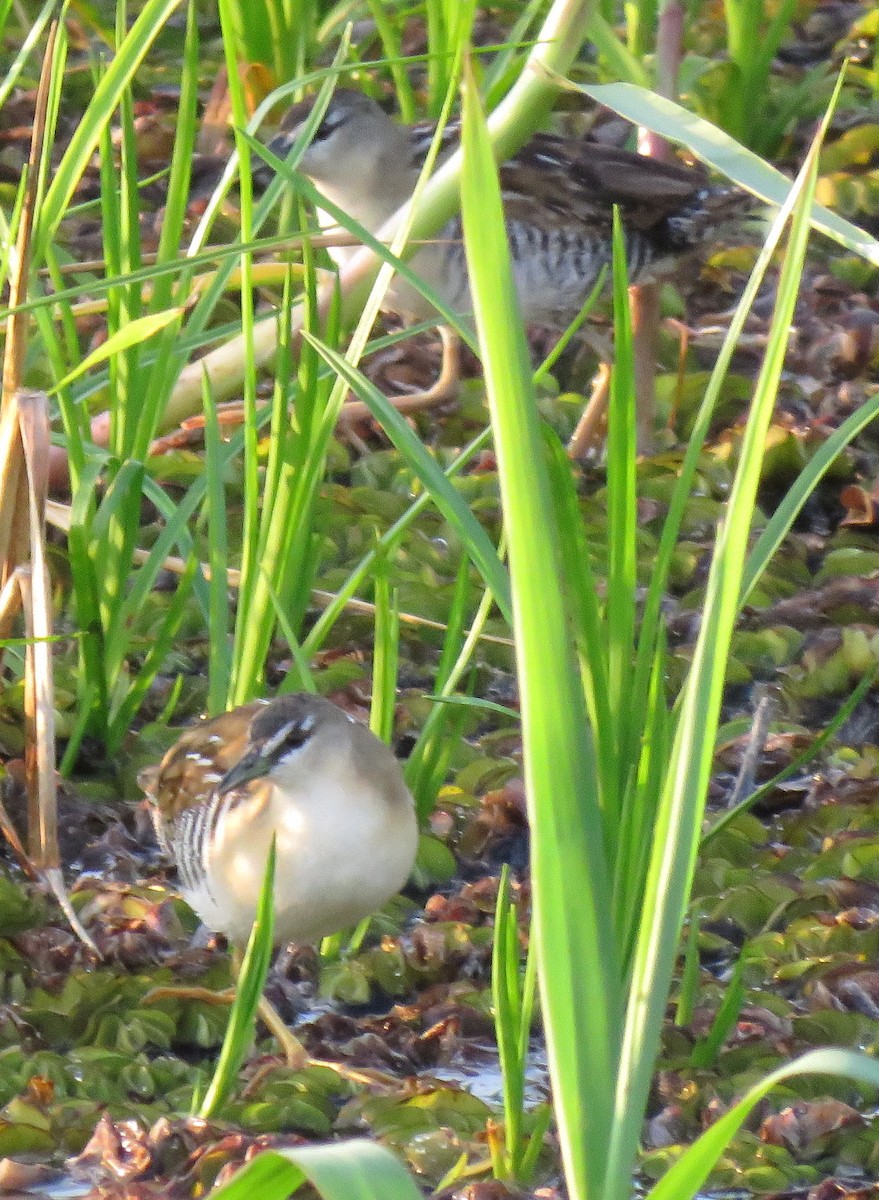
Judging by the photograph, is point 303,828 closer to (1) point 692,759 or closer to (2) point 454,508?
(2) point 454,508

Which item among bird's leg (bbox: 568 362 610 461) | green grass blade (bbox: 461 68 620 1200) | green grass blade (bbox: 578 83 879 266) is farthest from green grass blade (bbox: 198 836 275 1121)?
bird's leg (bbox: 568 362 610 461)

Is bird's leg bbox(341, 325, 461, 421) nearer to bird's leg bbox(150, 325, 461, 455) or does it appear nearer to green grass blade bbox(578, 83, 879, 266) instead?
bird's leg bbox(150, 325, 461, 455)

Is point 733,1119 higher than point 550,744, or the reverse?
point 550,744

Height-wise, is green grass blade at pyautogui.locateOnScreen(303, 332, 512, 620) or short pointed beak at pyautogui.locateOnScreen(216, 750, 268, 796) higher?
green grass blade at pyautogui.locateOnScreen(303, 332, 512, 620)

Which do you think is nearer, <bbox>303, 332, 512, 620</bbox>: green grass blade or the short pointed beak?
<bbox>303, 332, 512, 620</bbox>: green grass blade

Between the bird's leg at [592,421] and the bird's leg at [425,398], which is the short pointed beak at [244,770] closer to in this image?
the bird's leg at [425,398]

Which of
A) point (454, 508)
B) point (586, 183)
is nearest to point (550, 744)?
point (454, 508)

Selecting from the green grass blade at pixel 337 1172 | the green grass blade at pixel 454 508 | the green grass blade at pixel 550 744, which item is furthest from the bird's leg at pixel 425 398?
the green grass blade at pixel 337 1172

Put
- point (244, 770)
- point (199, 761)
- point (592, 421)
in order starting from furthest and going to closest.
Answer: point (592, 421)
point (199, 761)
point (244, 770)

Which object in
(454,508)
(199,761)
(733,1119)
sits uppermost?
(454,508)

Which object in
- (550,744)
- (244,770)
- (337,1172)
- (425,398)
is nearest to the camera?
(337,1172)

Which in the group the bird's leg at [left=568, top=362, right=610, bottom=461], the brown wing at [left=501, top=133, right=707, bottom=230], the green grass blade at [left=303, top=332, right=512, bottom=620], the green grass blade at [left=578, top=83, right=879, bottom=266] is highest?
the green grass blade at [left=578, top=83, right=879, bottom=266]

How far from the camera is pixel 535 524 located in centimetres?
189

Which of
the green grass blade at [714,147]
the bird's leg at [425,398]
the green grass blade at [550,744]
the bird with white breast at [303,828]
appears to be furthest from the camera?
the bird's leg at [425,398]
